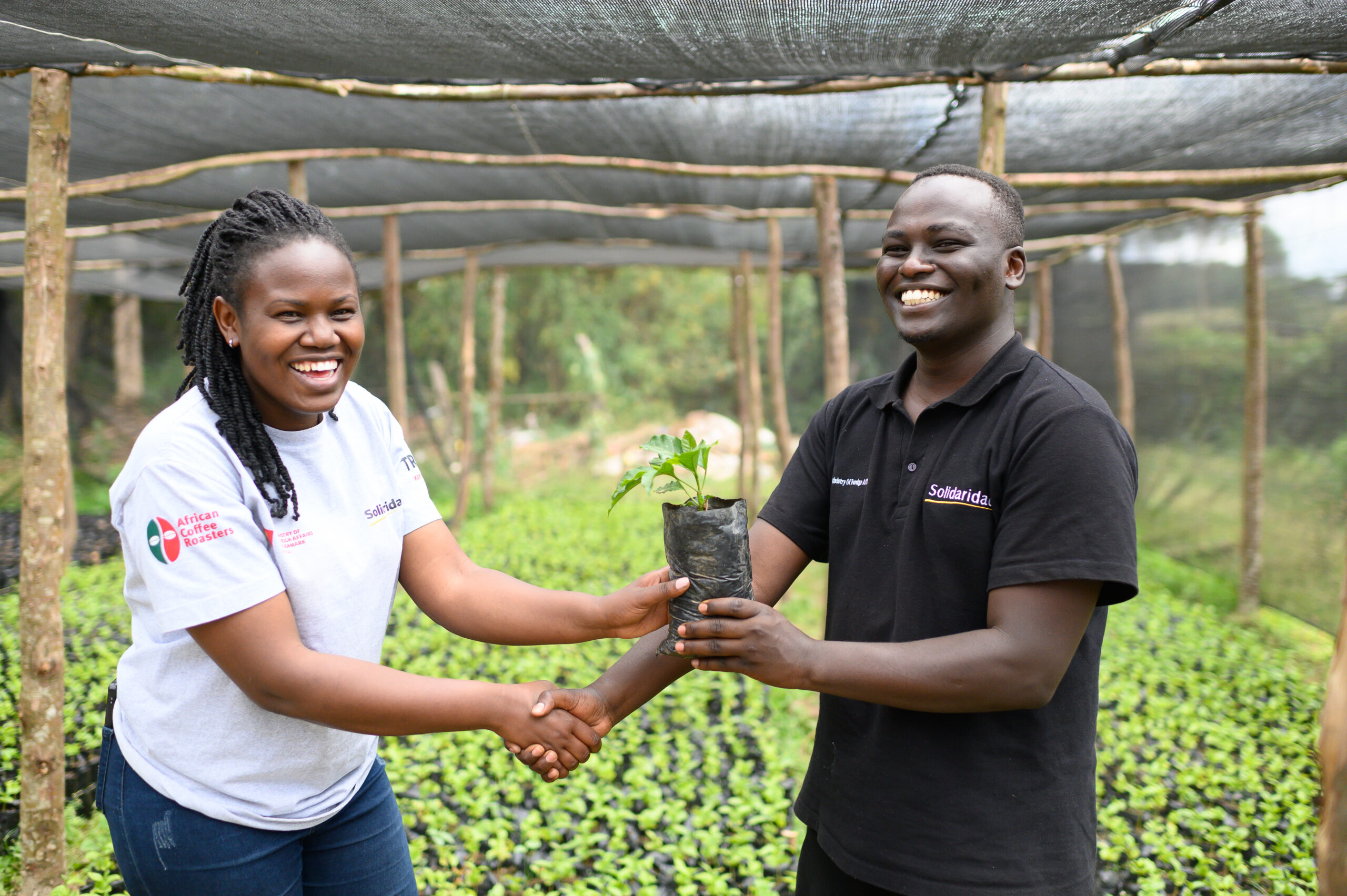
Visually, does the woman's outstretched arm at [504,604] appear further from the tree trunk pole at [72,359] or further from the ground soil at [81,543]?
the ground soil at [81,543]

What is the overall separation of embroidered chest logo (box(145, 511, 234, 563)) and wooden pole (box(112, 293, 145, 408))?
12859 millimetres

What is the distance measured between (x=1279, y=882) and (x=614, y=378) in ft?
54.1

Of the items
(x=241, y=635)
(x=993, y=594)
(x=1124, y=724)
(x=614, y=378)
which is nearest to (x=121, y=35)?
(x=241, y=635)

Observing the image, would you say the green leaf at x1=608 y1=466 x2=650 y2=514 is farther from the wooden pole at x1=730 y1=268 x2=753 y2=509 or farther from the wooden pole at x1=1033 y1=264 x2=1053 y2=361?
the wooden pole at x1=1033 y1=264 x2=1053 y2=361

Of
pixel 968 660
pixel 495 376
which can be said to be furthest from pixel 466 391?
pixel 968 660

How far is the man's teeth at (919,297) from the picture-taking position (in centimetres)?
166

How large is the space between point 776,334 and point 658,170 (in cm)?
339

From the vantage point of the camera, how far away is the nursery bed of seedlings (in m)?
3.37

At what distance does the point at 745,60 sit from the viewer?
2994mm

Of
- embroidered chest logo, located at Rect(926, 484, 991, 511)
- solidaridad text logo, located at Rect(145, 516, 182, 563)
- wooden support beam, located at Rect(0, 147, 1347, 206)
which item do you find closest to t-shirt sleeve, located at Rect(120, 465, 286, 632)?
solidaridad text logo, located at Rect(145, 516, 182, 563)

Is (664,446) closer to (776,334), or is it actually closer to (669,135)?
(669,135)

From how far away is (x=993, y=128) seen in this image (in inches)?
141

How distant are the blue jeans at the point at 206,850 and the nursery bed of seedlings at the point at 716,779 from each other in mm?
1667

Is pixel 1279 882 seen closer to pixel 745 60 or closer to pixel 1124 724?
pixel 1124 724
